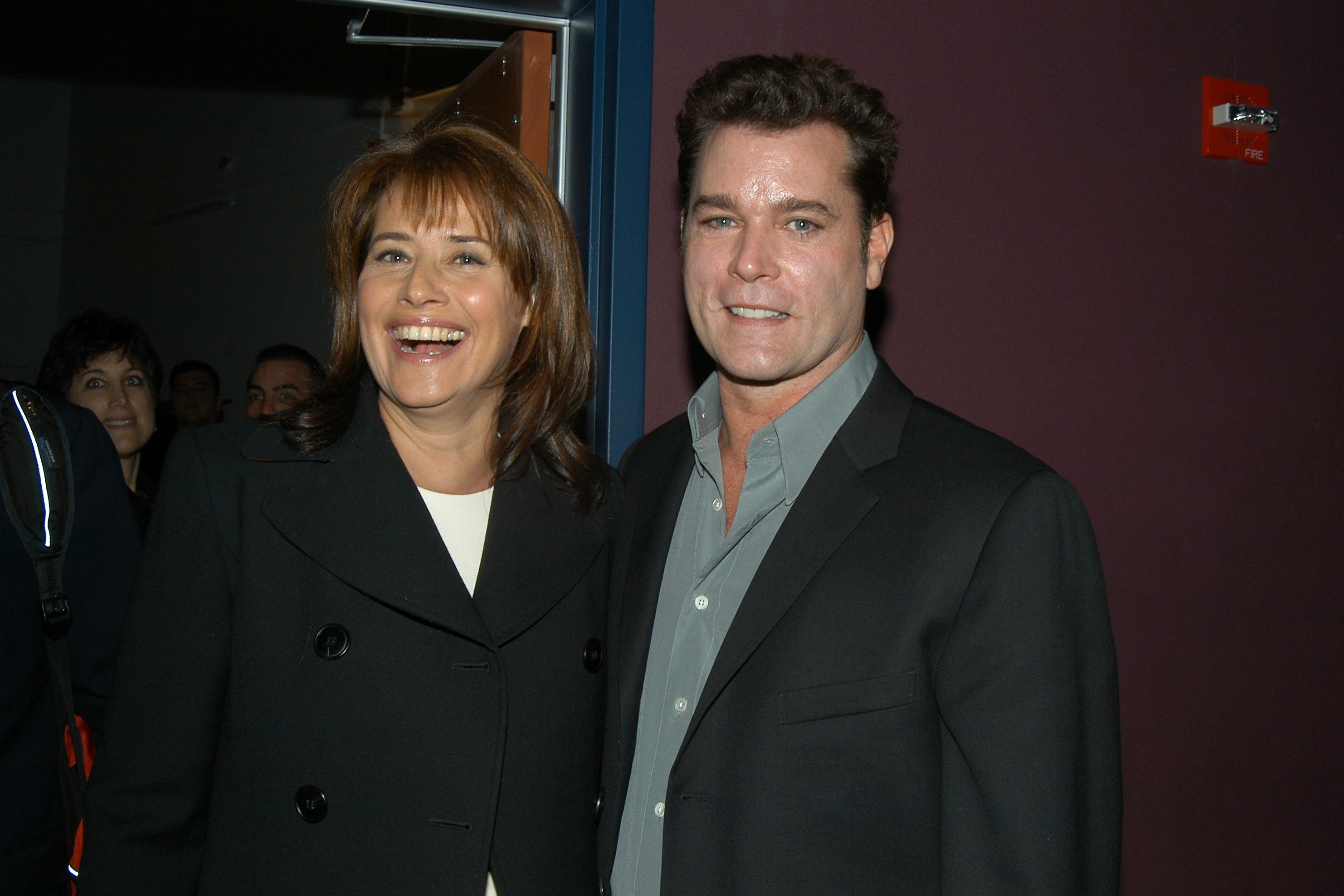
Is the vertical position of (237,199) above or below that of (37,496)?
above

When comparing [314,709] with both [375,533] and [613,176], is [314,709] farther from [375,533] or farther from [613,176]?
[613,176]

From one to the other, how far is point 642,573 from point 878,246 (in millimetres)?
731

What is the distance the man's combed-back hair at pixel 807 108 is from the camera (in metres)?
1.70

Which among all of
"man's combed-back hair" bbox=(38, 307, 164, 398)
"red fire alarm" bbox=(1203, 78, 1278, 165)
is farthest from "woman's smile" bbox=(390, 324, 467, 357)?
"red fire alarm" bbox=(1203, 78, 1278, 165)

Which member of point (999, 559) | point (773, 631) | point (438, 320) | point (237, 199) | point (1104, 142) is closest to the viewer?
point (999, 559)

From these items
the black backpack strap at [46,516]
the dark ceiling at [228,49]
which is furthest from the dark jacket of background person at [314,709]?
the dark ceiling at [228,49]

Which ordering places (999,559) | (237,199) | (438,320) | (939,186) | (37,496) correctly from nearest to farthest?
(999,559) → (438,320) → (37,496) → (939,186) → (237,199)

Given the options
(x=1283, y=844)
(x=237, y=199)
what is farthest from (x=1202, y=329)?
(x=237, y=199)

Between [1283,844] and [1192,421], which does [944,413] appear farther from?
[1283,844]

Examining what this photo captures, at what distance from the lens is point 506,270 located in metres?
1.80

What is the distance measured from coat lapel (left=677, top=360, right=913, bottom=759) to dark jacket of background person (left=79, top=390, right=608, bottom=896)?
0.33 m

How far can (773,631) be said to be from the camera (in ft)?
5.04

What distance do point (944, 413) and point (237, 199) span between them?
20.0 ft

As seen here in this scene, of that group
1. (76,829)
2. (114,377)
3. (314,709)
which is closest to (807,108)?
(314,709)
